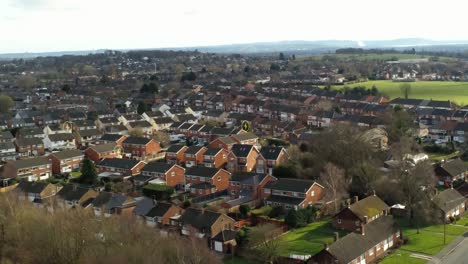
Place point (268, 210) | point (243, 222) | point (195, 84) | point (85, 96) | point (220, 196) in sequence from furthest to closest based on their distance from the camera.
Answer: point (195, 84)
point (85, 96)
point (220, 196)
point (268, 210)
point (243, 222)

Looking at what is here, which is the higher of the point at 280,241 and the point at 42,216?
the point at 42,216

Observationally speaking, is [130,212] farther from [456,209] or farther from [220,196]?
[456,209]

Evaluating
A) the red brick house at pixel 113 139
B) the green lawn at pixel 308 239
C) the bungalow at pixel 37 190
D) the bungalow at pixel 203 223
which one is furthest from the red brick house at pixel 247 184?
the red brick house at pixel 113 139

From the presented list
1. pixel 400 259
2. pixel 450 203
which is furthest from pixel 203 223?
pixel 450 203

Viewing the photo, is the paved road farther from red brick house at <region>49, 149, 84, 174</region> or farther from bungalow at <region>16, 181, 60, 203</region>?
red brick house at <region>49, 149, 84, 174</region>

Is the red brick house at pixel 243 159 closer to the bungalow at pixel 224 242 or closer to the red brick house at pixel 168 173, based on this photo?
the red brick house at pixel 168 173

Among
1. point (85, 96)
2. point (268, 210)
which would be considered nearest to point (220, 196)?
point (268, 210)

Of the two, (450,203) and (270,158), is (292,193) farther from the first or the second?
(450,203)

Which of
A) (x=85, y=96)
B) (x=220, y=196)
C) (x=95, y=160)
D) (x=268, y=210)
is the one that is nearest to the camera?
(x=268, y=210)
